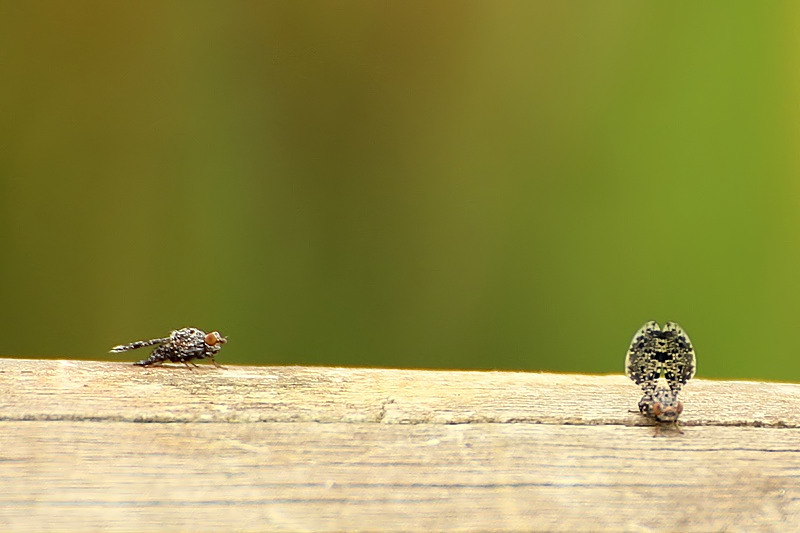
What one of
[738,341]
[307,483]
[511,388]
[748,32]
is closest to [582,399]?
[511,388]

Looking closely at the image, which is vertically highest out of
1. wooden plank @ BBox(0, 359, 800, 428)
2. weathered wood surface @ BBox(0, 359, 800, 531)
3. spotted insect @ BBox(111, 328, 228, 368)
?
spotted insect @ BBox(111, 328, 228, 368)

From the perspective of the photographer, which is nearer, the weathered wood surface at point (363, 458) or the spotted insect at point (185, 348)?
the weathered wood surface at point (363, 458)

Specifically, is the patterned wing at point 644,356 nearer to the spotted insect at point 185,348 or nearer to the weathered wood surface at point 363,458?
the weathered wood surface at point 363,458

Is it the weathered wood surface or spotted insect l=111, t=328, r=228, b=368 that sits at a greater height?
spotted insect l=111, t=328, r=228, b=368

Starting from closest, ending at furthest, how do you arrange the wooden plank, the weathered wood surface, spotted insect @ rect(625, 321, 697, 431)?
the weathered wood surface → the wooden plank → spotted insect @ rect(625, 321, 697, 431)

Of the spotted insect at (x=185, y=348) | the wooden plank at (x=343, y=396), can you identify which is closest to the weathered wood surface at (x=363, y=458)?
the wooden plank at (x=343, y=396)

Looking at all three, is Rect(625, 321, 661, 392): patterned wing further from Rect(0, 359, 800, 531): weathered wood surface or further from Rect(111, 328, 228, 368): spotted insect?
Rect(111, 328, 228, 368): spotted insect

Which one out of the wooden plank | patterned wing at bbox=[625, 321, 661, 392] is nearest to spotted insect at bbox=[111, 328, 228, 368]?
the wooden plank
